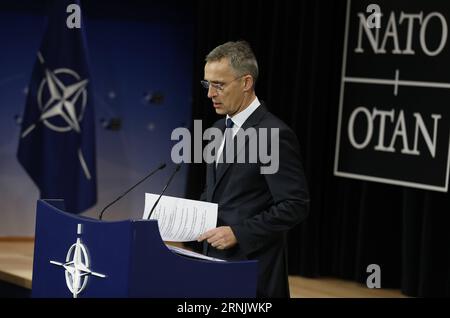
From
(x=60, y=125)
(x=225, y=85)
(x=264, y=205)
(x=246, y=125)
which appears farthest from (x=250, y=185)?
(x=60, y=125)

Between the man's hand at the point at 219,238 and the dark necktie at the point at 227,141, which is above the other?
the dark necktie at the point at 227,141

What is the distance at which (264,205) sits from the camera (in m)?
3.10

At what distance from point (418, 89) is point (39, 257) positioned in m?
3.50

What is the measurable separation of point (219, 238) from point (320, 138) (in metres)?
3.82

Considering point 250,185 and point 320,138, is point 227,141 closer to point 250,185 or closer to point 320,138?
point 250,185

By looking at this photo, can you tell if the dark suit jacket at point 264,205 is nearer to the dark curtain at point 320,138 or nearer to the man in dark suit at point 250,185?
the man in dark suit at point 250,185

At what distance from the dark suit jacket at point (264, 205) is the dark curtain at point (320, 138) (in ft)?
10.3

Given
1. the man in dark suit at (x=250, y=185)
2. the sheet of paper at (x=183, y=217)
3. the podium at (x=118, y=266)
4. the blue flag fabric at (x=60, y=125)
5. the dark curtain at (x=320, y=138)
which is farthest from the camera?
the blue flag fabric at (x=60, y=125)

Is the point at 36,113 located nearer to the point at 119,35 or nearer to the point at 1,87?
the point at 1,87

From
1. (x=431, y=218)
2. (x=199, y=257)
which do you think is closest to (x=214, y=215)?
(x=199, y=257)

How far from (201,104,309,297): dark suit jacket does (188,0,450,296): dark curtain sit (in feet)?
10.3

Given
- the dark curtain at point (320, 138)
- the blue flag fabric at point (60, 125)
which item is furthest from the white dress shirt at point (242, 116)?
the blue flag fabric at point (60, 125)

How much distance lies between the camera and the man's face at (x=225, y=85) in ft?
10.2

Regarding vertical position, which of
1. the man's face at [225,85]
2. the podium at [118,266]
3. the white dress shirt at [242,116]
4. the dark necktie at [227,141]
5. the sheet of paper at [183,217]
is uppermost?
the man's face at [225,85]
